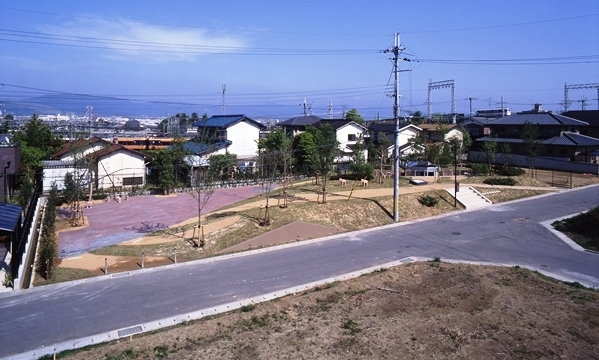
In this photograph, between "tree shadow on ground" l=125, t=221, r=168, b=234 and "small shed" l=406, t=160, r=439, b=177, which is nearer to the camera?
"tree shadow on ground" l=125, t=221, r=168, b=234

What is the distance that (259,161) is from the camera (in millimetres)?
30719

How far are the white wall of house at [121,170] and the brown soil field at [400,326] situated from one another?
61.1 feet

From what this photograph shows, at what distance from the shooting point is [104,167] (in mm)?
26141

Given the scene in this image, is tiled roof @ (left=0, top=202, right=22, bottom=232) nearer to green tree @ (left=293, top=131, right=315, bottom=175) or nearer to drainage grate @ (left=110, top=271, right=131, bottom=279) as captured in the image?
drainage grate @ (left=110, top=271, right=131, bottom=279)

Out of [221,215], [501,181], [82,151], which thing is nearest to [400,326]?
[221,215]

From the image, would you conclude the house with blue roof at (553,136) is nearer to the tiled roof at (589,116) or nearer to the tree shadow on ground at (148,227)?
the tiled roof at (589,116)

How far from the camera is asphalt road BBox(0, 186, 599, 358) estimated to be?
9.95m

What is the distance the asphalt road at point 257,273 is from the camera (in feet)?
32.6

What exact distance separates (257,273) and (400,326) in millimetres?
5114

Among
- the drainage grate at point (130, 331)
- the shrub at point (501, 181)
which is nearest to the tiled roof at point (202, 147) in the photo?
the drainage grate at point (130, 331)

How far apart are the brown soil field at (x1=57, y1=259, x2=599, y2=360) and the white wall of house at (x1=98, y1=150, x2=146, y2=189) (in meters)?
18.6

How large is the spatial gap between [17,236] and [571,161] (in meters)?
35.5

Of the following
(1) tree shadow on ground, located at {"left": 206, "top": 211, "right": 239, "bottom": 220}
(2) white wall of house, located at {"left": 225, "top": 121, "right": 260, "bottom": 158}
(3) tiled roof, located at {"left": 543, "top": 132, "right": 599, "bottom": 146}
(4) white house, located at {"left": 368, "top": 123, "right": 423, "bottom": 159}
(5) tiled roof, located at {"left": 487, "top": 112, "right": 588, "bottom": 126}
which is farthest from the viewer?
(5) tiled roof, located at {"left": 487, "top": 112, "right": 588, "bottom": 126}

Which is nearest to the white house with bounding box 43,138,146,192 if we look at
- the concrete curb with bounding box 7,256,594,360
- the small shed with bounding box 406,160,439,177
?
the concrete curb with bounding box 7,256,594,360
